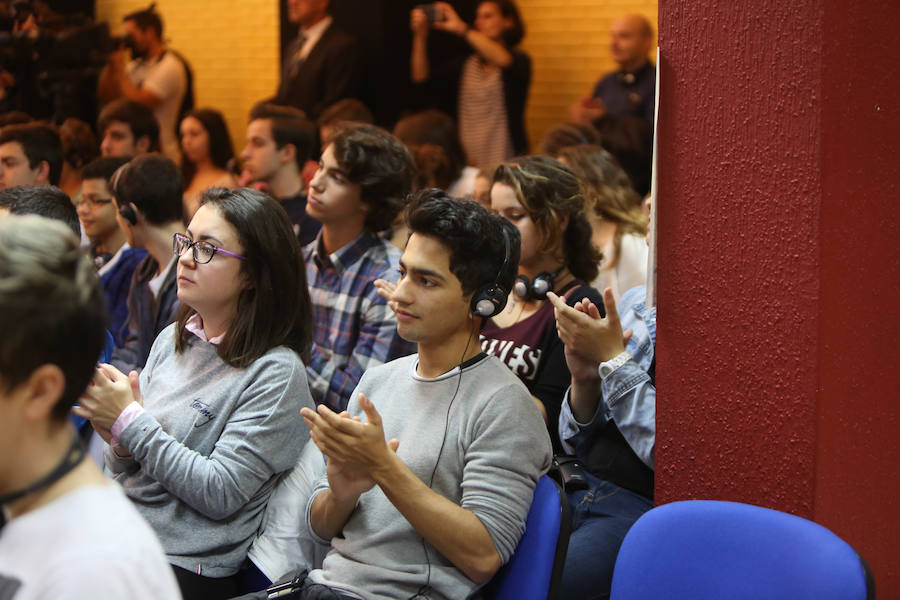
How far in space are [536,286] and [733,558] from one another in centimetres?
A: 115

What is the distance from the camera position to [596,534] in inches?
92.3

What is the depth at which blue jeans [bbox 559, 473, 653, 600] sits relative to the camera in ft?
7.37

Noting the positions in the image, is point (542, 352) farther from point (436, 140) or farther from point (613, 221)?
point (436, 140)

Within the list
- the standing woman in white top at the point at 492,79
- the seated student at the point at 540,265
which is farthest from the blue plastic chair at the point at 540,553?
the standing woman in white top at the point at 492,79

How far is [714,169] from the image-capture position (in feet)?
6.58

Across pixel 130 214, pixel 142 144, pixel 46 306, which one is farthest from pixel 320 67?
pixel 46 306

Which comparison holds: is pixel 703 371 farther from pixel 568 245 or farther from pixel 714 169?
pixel 568 245

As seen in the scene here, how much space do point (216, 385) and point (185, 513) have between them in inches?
11.0

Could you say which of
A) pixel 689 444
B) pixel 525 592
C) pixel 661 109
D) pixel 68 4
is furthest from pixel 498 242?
pixel 68 4

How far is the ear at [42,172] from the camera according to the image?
423cm

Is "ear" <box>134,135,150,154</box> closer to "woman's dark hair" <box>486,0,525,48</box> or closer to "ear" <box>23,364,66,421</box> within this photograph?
"woman's dark hair" <box>486,0,525,48</box>

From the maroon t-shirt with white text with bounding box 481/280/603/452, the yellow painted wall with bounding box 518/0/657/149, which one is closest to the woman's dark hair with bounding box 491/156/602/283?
the maroon t-shirt with white text with bounding box 481/280/603/452

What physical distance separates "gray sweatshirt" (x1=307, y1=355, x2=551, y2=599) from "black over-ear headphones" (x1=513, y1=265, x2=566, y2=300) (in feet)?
2.28

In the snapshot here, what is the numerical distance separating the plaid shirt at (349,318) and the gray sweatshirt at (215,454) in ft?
2.16
